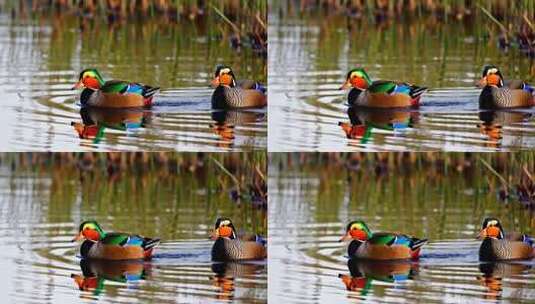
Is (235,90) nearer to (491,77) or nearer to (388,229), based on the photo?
(388,229)

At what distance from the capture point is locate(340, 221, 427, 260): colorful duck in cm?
482

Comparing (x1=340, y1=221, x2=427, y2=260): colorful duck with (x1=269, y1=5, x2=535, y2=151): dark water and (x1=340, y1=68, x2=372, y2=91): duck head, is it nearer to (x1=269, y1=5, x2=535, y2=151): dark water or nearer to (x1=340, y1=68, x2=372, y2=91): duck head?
(x1=269, y1=5, x2=535, y2=151): dark water

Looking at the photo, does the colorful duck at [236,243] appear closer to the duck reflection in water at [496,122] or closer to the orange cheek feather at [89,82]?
the orange cheek feather at [89,82]

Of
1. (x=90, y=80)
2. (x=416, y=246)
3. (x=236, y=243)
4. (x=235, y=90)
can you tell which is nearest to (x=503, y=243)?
(x=416, y=246)

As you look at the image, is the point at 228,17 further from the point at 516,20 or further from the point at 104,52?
the point at 516,20

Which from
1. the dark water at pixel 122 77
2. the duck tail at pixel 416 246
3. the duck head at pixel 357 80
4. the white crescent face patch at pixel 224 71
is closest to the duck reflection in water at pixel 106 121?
the dark water at pixel 122 77

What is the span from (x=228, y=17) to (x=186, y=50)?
0.15 m

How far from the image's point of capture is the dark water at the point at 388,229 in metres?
4.81

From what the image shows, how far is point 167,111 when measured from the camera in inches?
190

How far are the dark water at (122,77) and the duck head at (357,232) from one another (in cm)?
34

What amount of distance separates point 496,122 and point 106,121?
1089 millimetres

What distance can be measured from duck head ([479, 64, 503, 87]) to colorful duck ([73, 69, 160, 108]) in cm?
91

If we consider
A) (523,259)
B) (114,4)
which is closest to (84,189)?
(114,4)

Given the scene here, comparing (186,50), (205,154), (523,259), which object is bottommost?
(523,259)
